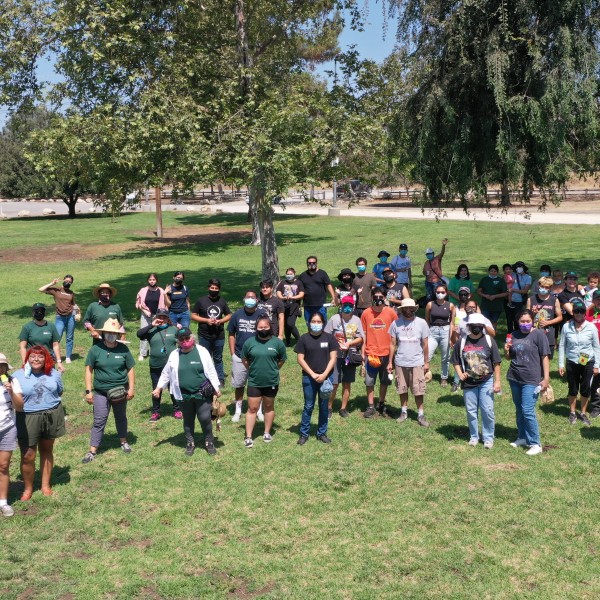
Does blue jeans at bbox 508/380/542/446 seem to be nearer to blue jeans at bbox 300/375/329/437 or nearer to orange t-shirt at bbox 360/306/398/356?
orange t-shirt at bbox 360/306/398/356

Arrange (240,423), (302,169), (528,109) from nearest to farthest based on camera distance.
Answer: (240,423), (528,109), (302,169)

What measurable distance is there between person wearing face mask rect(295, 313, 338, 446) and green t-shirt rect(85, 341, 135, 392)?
2.31 m

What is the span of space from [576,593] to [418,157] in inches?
469

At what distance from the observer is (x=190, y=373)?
945 centimetres

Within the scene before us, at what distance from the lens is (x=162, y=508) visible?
822 centimetres

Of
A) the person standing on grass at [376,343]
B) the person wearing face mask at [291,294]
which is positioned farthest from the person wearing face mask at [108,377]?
the person wearing face mask at [291,294]

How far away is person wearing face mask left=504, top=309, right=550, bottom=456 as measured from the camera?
30.9ft

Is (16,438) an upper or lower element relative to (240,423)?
upper

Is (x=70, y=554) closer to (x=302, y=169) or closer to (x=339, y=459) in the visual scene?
(x=339, y=459)

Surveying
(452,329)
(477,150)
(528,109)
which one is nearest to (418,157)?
(477,150)

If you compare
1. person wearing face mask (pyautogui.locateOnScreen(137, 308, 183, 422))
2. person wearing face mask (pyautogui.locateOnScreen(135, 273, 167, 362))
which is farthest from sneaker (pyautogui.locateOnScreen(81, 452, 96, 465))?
person wearing face mask (pyautogui.locateOnScreen(135, 273, 167, 362))

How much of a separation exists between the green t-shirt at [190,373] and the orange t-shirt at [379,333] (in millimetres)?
2758

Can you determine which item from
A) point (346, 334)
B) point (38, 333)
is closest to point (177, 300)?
point (38, 333)

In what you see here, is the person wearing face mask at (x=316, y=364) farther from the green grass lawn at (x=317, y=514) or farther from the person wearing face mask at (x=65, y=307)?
the person wearing face mask at (x=65, y=307)
